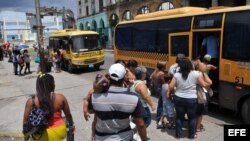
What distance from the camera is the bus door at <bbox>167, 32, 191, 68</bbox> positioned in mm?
10250

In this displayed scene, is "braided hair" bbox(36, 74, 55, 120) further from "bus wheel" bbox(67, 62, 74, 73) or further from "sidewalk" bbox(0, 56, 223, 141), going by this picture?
"bus wheel" bbox(67, 62, 74, 73)

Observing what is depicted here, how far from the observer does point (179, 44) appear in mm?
10672

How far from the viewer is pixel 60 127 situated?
4625 millimetres

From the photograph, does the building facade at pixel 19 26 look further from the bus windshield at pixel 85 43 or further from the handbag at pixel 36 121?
the handbag at pixel 36 121

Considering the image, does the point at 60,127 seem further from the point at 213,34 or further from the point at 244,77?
the point at 213,34

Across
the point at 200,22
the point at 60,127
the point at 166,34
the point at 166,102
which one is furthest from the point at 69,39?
the point at 60,127

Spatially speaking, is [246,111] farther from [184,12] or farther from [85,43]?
[85,43]

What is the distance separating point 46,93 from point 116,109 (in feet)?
3.62

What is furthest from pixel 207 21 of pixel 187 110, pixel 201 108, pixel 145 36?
pixel 145 36

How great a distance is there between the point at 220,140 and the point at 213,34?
3284 mm

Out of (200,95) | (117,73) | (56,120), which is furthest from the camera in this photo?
(200,95)

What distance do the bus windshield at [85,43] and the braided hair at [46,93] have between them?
53.6 feet

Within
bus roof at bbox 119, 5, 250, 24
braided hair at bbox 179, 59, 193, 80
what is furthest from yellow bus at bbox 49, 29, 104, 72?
braided hair at bbox 179, 59, 193, 80

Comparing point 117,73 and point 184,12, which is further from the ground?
point 184,12
